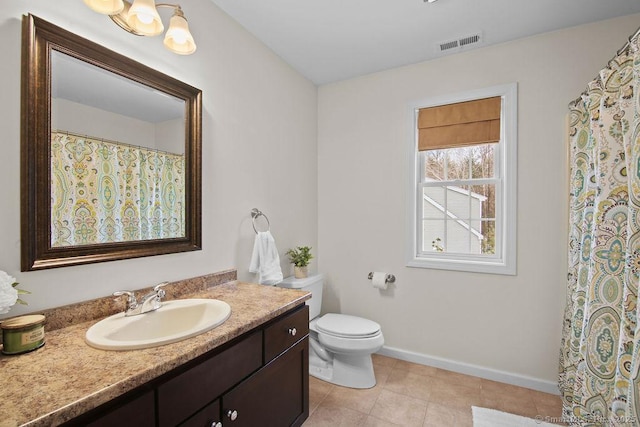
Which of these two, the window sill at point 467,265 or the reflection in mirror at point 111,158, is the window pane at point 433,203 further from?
the reflection in mirror at point 111,158

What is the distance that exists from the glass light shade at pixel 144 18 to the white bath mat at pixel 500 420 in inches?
104

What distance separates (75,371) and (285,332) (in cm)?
82

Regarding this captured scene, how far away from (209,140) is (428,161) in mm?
1779

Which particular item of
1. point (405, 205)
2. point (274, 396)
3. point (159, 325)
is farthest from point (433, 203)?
point (159, 325)

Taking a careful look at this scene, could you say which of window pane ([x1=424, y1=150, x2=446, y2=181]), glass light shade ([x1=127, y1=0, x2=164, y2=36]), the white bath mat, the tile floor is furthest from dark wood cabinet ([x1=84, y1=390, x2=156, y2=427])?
window pane ([x1=424, y1=150, x2=446, y2=181])

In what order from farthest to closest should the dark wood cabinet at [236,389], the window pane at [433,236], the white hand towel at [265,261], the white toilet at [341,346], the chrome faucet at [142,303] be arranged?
the window pane at [433,236] → the white toilet at [341,346] → the white hand towel at [265,261] → the chrome faucet at [142,303] → the dark wood cabinet at [236,389]

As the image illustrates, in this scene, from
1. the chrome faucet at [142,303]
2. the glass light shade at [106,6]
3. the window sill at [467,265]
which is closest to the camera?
the glass light shade at [106,6]

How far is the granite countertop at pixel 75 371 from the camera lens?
2.19 ft

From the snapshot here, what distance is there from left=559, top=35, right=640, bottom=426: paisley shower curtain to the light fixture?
1.86 meters

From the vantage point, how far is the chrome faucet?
1.25m

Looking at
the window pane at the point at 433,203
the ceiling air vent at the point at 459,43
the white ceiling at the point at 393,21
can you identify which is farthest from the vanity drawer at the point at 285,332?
the ceiling air vent at the point at 459,43

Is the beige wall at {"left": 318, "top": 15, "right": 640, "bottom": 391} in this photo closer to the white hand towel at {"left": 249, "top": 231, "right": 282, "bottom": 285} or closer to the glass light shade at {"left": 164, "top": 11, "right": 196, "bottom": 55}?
the white hand towel at {"left": 249, "top": 231, "right": 282, "bottom": 285}

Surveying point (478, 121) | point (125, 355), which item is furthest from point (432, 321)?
point (125, 355)

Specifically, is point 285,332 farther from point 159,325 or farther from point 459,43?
point 459,43
